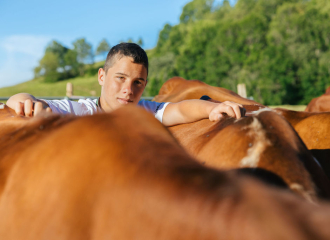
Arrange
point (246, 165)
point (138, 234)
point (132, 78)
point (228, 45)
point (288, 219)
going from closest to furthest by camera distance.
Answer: point (288, 219)
point (138, 234)
point (246, 165)
point (132, 78)
point (228, 45)

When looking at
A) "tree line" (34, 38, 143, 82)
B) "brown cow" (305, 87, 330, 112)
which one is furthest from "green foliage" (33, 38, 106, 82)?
"brown cow" (305, 87, 330, 112)

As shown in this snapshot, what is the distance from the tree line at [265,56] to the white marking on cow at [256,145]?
29.7m

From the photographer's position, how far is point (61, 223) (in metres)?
0.72

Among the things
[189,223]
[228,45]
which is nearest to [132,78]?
[189,223]

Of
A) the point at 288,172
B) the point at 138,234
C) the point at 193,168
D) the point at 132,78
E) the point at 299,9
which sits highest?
the point at 299,9

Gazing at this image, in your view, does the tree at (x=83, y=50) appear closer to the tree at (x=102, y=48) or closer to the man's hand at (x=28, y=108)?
the tree at (x=102, y=48)

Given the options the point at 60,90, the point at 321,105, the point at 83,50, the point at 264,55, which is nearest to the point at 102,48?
the point at 83,50

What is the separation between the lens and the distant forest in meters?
29.6

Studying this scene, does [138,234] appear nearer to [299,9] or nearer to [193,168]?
[193,168]

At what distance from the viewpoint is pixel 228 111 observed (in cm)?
178

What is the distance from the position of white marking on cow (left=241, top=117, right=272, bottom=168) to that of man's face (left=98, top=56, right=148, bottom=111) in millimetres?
968

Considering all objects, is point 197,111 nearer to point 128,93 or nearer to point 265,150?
point 128,93

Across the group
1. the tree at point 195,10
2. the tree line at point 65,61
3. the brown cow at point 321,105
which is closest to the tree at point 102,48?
the tree line at point 65,61

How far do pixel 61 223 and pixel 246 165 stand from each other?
77 cm
